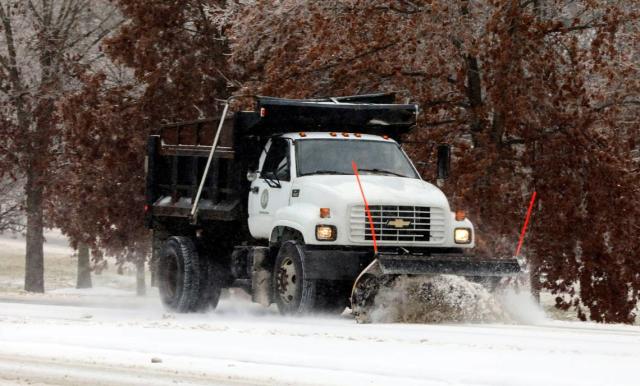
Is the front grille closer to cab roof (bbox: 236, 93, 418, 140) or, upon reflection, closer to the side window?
the side window

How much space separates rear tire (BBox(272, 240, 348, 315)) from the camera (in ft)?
48.6

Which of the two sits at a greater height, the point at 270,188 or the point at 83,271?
A: the point at 270,188

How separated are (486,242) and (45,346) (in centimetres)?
991

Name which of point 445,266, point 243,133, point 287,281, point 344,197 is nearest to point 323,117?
point 243,133

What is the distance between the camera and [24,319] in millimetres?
14875

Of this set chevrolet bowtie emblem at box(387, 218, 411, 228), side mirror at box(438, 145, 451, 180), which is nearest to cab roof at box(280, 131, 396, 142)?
side mirror at box(438, 145, 451, 180)

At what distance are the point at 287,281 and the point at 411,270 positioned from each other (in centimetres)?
172

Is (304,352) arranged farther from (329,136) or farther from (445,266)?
(329,136)

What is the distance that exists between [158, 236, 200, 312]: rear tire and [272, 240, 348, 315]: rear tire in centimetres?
222

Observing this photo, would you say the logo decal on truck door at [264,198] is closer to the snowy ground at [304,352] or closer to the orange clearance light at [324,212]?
the orange clearance light at [324,212]

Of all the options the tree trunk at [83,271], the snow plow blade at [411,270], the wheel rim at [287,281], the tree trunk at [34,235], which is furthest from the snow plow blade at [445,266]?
the tree trunk at [83,271]

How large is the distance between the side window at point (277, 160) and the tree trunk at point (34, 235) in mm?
15054

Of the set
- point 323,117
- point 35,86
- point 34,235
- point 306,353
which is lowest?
point 306,353

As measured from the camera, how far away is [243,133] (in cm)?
1659
